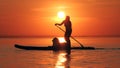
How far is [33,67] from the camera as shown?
75.8 feet

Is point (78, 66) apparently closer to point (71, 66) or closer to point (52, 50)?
point (71, 66)

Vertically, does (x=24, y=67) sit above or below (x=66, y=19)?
below

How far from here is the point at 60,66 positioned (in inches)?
917

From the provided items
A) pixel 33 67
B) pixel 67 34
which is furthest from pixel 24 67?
pixel 67 34

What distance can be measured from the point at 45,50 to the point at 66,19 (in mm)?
4714

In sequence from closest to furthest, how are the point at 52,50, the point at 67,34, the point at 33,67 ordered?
the point at 33,67 → the point at 67,34 → the point at 52,50

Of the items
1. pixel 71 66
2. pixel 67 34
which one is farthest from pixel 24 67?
pixel 67 34

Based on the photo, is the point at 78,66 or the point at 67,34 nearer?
the point at 78,66

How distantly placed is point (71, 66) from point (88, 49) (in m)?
14.0

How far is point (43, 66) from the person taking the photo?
2348cm

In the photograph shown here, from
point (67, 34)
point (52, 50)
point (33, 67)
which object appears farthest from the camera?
point (52, 50)

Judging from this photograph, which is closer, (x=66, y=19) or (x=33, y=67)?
(x=33, y=67)

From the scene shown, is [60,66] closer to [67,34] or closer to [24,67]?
[24,67]

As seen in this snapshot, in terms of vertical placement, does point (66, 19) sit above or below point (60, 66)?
above
